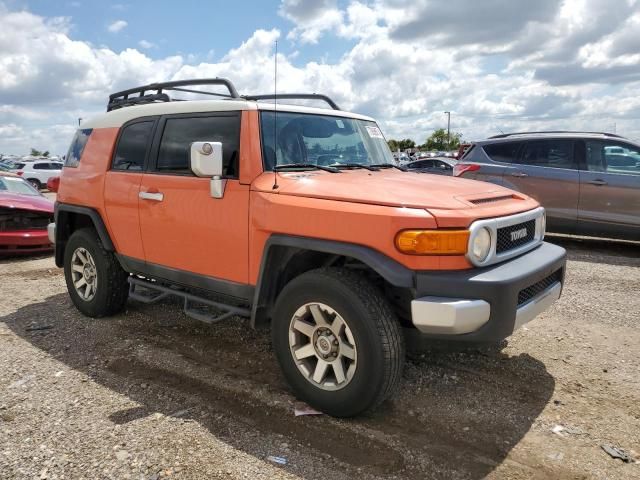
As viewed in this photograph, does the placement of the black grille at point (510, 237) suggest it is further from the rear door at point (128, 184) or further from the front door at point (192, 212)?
the rear door at point (128, 184)

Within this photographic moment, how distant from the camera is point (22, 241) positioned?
792cm

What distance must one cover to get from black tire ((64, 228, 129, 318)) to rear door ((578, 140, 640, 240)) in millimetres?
6701

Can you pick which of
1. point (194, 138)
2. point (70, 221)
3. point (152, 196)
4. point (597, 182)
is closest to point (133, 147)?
point (152, 196)

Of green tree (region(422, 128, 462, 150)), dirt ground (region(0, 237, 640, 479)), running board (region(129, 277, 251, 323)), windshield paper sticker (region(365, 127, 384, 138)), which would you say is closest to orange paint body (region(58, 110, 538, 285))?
running board (region(129, 277, 251, 323))

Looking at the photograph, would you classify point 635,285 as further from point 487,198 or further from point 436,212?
point 436,212

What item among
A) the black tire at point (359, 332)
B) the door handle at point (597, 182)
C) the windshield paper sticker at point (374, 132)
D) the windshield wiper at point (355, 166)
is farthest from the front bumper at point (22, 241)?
the door handle at point (597, 182)

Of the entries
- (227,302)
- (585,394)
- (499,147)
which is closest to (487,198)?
(585,394)

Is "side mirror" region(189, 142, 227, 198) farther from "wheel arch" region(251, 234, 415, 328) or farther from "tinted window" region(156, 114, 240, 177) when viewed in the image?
"wheel arch" region(251, 234, 415, 328)

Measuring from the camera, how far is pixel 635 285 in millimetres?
6152

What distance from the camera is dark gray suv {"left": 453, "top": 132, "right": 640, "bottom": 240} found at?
7781mm

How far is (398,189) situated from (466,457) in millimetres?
1565

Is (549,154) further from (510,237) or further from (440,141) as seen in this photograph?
(440,141)

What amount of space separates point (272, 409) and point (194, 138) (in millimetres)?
2096

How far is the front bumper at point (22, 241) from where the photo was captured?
783 cm
